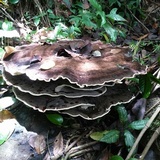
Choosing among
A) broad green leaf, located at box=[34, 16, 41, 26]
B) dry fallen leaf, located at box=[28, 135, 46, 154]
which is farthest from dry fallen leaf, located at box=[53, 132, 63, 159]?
broad green leaf, located at box=[34, 16, 41, 26]

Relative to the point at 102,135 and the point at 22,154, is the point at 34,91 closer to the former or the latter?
the point at 22,154

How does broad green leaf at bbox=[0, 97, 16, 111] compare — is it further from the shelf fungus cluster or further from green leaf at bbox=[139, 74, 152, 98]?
green leaf at bbox=[139, 74, 152, 98]

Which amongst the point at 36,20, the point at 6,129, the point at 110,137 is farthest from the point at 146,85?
the point at 36,20

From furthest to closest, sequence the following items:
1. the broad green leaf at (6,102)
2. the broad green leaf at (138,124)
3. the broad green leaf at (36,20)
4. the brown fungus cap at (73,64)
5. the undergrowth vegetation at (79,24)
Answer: the broad green leaf at (36,20) < the undergrowth vegetation at (79,24) < the broad green leaf at (6,102) < the broad green leaf at (138,124) < the brown fungus cap at (73,64)

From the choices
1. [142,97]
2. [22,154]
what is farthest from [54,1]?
[22,154]

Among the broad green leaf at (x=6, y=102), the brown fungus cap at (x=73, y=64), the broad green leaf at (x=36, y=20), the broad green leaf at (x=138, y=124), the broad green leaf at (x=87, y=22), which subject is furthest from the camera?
the broad green leaf at (x=36, y=20)

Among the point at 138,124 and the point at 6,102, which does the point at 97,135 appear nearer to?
the point at 138,124

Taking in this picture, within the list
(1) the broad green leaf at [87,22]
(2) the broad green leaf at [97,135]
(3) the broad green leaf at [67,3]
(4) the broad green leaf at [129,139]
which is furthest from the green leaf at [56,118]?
(3) the broad green leaf at [67,3]

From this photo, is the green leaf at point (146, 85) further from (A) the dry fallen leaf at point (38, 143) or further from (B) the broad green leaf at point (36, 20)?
(B) the broad green leaf at point (36, 20)
